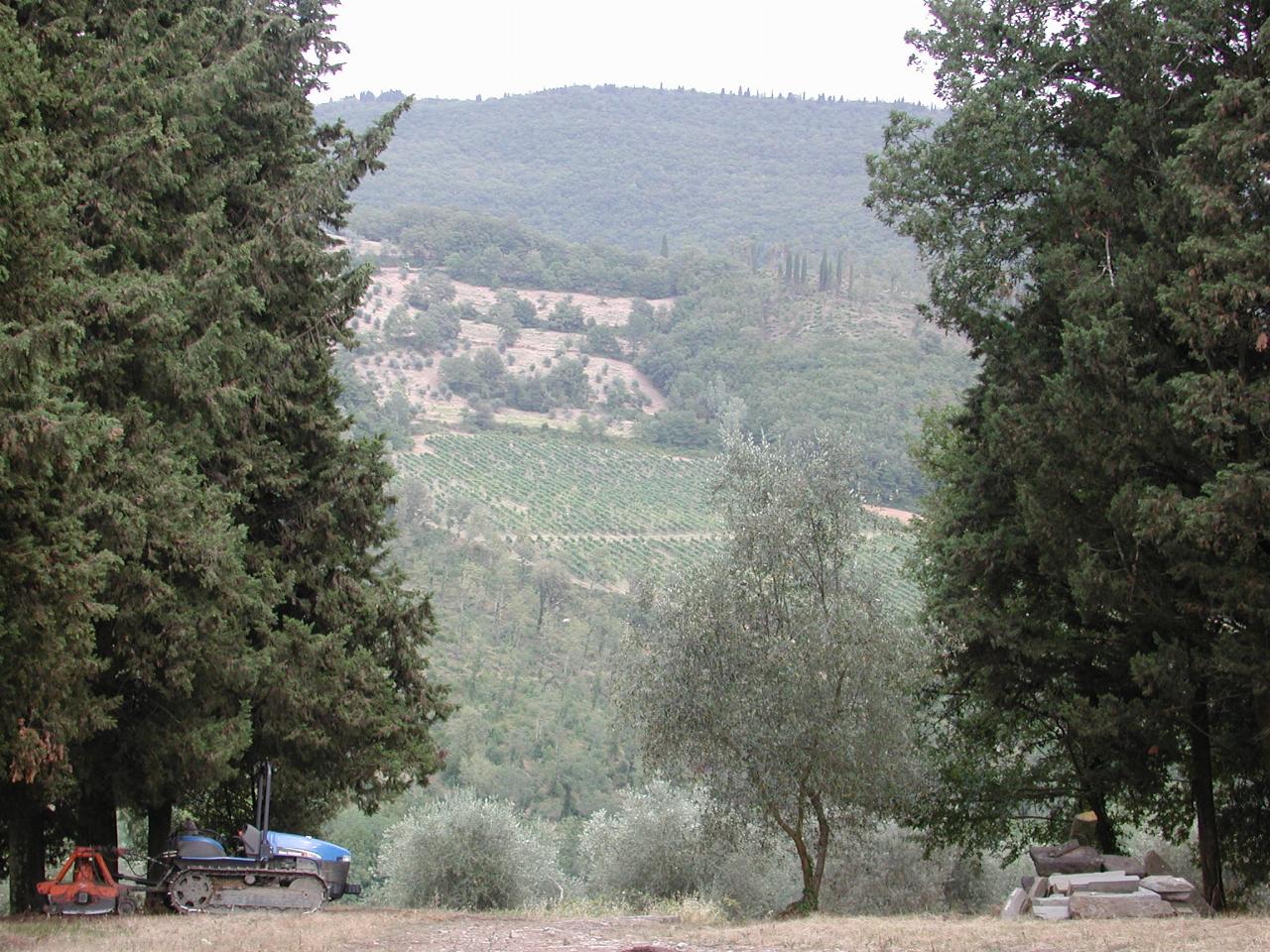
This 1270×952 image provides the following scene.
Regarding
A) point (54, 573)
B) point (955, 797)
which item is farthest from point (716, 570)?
point (54, 573)

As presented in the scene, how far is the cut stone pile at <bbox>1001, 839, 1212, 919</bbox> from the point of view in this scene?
13.0 meters

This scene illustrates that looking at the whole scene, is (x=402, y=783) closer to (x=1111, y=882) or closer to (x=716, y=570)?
(x=716, y=570)

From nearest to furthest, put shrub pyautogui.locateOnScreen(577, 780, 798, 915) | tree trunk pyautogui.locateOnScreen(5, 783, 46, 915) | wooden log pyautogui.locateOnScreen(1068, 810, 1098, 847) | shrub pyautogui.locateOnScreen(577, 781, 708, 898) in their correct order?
tree trunk pyautogui.locateOnScreen(5, 783, 46, 915) < wooden log pyautogui.locateOnScreen(1068, 810, 1098, 847) < shrub pyautogui.locateOnScreen(577, 780, 798, 915) < shrub pyautogui.locateOnScreen(577, 781, 708, 898)

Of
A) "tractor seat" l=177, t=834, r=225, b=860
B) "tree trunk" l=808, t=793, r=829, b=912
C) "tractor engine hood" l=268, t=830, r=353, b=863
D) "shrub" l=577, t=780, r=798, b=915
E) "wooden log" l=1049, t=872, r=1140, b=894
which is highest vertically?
"wooden log" l=1049, t=872, r=1140, b=894

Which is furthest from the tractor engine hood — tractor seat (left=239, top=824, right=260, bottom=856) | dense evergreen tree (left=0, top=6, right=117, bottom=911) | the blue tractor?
dense evergreen tree (left=0, top=6, right=117, bottom=911)

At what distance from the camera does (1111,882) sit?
532 inches

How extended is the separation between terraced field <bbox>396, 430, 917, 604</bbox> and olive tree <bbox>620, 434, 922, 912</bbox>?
166ft

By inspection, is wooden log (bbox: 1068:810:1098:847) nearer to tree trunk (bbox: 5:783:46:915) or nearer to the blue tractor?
the blue tractor

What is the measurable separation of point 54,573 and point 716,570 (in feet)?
35.1

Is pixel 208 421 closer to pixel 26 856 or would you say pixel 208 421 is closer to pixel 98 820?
pixel 98 820

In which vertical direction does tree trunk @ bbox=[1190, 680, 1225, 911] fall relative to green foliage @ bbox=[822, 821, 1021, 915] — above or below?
above

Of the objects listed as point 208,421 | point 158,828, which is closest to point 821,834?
point 158,828

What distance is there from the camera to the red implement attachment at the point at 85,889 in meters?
13.7

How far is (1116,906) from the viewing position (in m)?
13.0
